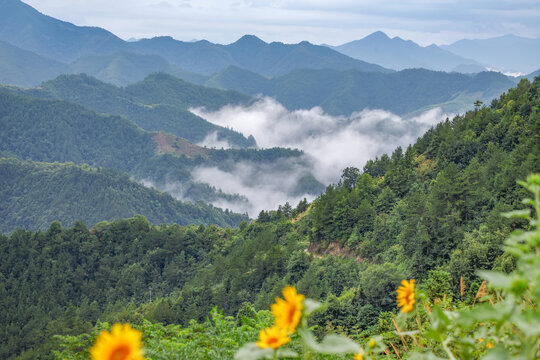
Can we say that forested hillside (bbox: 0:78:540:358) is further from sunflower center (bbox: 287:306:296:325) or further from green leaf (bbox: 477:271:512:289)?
sunflower center (bbox: 287:306:296:325)

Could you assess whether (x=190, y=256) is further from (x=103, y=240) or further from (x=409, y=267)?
(x=409, y=267)

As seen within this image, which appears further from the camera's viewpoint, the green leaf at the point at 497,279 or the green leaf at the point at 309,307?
the green leaf at the point at 309,307

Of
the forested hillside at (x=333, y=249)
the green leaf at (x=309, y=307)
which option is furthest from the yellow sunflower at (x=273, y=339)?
the forested hillside at (x=333, y=249)

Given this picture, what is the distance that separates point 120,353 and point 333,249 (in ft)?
121

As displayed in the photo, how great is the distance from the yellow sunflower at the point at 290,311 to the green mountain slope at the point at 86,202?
14932 centimetres

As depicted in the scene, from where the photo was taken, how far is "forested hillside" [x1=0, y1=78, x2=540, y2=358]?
78.7ft

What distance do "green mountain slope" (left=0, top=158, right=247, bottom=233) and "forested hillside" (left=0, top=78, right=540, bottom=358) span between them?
82677 mm

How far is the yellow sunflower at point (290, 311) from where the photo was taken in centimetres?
251

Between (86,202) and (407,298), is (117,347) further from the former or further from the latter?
(86,202)

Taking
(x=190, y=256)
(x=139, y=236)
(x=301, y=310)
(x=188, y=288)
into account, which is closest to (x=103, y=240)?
(x=139, y=236)

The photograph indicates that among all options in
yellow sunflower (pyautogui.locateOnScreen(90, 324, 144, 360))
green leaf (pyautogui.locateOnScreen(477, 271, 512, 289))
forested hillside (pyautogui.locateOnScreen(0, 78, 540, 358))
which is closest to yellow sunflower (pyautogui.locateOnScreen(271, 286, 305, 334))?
yellow sunflower (pyautogui.locateOnScreen(90, 324, 144, 360))

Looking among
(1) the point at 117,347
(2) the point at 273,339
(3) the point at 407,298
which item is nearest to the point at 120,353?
(1) the point at 117,347

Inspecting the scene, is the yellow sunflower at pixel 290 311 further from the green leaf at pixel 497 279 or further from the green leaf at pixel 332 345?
the green leaf at pixel 497 279

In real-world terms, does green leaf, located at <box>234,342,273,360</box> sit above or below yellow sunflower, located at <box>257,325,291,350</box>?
below
